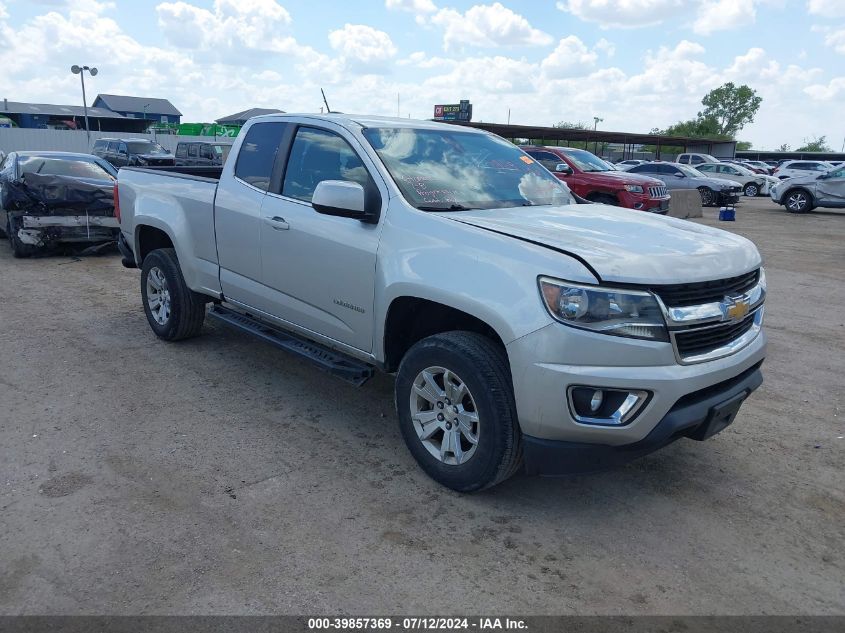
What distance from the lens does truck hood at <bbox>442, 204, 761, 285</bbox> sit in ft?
9.90

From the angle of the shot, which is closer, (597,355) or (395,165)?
(597,355)

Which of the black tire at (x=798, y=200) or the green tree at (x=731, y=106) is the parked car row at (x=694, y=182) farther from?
the green tree at (x=731, y=106)

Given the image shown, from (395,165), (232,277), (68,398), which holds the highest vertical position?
(395,165)

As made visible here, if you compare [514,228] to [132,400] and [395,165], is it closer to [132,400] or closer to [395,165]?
[395,165]

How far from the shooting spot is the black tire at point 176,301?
5672mm

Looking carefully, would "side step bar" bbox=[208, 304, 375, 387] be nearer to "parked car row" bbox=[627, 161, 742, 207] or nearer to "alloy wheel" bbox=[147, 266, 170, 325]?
"alloy wheel" bbox=[147, 266, 170, 325]

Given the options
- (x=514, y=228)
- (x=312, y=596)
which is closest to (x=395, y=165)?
(x=514, y=228)

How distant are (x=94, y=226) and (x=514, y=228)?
851cm

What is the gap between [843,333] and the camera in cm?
685

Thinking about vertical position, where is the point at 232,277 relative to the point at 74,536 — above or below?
above

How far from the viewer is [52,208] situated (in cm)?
974

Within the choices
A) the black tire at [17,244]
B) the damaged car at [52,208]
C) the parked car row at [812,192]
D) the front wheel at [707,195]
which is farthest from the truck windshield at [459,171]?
the parked car row at [812,192]

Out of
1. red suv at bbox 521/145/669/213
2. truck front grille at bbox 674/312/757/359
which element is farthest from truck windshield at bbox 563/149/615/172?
truck front grille at bbox 674/312/757/359

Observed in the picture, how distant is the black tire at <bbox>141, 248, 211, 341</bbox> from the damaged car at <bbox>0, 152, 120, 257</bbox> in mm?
4622
